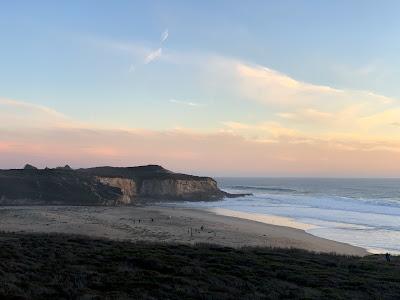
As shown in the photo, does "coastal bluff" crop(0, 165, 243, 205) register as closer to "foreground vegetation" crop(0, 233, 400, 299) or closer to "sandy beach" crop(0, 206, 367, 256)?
"sandy beach" crop(0, 206, 367, 256)

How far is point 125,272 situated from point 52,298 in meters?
3.68

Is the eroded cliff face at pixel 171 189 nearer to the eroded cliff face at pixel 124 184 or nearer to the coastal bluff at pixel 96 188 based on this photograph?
the coastal bluff at pixel 96 188

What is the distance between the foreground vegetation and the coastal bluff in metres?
44.0

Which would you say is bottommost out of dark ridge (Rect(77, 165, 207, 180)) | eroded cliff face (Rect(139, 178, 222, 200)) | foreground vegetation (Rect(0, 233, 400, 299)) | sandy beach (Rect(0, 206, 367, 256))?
sandy beach (Rect(0, 206, 367, 256))

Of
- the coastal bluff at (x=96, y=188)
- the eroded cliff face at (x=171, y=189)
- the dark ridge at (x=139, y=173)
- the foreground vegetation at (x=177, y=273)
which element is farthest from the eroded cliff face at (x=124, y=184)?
the foreground vegetation at (x=177, y=273)

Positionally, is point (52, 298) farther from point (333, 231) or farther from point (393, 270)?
point (333, 231)

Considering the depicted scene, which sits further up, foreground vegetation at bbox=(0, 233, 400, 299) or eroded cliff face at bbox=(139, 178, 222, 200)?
eroded cliff face at bbox=(139, 178, 222, 200)

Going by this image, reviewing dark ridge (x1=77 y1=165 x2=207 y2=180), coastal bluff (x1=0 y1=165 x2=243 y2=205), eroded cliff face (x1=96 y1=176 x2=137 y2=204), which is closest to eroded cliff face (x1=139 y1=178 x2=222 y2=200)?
coastal bluff (x1=0 y1=165 x2=243 y2=205)

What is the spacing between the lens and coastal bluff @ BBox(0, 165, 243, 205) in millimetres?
63219

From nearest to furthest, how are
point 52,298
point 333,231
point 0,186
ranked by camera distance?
point 52,298 → point 333,231 → point 0,186

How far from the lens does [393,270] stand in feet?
56.8

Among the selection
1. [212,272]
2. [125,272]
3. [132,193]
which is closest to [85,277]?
[125,272]

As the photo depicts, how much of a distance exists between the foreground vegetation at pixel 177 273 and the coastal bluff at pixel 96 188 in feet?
144

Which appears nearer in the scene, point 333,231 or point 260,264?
point 260,264
